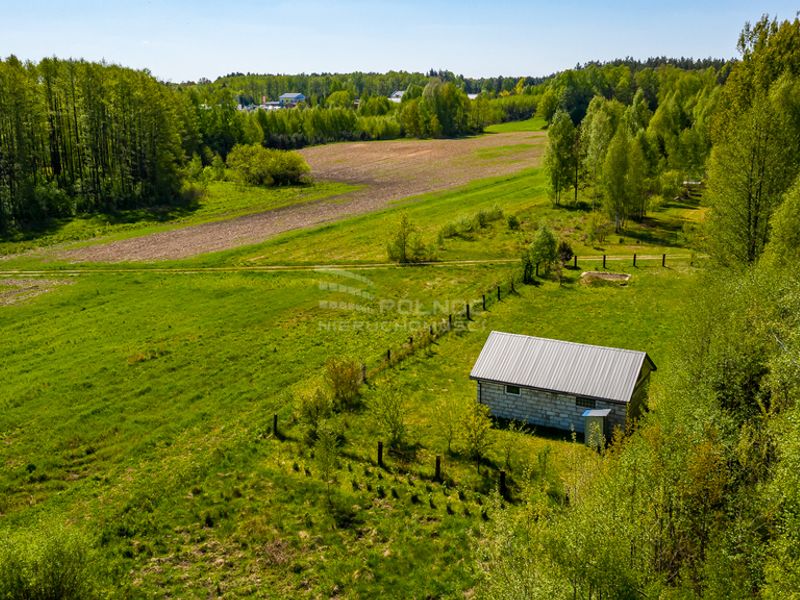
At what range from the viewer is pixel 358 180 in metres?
96.8

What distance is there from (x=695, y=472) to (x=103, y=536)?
18.3m

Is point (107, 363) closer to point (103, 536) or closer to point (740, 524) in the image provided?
point (103, 536)

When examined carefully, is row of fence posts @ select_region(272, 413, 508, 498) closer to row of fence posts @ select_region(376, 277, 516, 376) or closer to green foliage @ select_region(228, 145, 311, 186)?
row of fence posts @ select_region(376, 277, 516, 376)

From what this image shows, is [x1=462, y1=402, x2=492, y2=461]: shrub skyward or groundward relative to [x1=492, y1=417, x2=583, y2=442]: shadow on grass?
skyward

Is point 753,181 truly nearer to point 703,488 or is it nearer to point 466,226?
point 703,488

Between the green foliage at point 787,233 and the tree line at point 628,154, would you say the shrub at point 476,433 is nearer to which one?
the green foliage at point 787,233

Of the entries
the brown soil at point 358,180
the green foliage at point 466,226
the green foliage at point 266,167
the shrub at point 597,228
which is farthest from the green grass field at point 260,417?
the green foliage at point 266,167

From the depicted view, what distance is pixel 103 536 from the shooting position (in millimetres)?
20422

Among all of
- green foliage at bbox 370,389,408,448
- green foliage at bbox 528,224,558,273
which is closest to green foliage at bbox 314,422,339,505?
green foliage at bbox 370,389,408,448

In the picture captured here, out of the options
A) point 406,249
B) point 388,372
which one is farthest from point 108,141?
point 388,372

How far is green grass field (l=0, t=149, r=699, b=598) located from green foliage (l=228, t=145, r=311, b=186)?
40.5 meters

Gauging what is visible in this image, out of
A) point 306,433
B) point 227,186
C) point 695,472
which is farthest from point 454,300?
point 227,186

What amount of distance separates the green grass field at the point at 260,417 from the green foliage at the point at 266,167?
40.5m

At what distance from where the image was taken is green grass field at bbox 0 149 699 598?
64.5 ft
